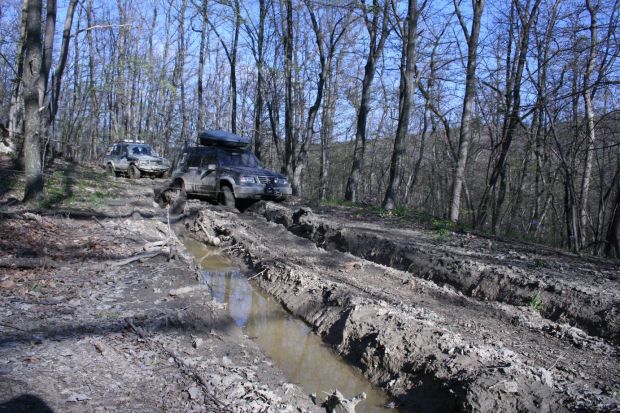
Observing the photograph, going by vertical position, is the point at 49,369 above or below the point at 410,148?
below

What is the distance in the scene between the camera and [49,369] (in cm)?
319

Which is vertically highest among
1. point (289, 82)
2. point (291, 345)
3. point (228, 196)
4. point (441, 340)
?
point (289, 82)

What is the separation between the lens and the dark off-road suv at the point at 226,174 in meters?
12.8

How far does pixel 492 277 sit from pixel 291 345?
3.35 metres

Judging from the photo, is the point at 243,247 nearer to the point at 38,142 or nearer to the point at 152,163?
the point at 38,142

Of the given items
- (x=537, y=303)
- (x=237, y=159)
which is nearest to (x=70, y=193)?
(x=237, y=159)

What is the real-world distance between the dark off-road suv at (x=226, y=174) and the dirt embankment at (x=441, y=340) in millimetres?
4774

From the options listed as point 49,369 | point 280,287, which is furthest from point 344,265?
point 49,369

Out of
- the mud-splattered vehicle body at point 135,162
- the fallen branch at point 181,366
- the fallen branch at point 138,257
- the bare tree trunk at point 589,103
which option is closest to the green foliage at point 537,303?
the fallen branch at point 181,366

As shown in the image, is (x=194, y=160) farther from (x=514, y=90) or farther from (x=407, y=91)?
(x=514, y=90)

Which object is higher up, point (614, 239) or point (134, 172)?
point (134, 172)

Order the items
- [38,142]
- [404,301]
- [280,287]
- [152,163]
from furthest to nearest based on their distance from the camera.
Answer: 1. [152,163]
2. [38,142]
3. [280,287]
4. [404,301]

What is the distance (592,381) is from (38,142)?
9.71 m

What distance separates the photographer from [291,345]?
5.52m
